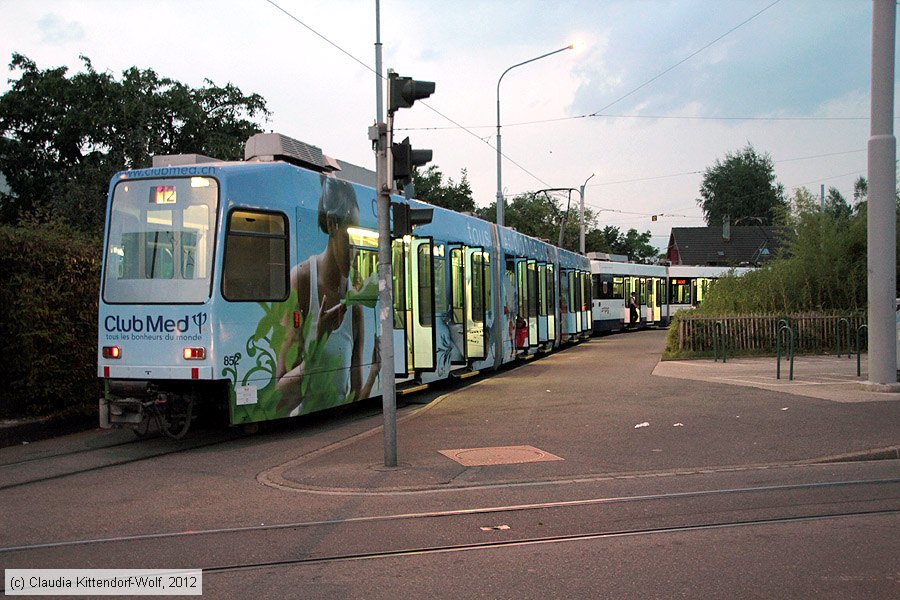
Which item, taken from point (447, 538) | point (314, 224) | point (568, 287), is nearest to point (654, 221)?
point (568, 287)

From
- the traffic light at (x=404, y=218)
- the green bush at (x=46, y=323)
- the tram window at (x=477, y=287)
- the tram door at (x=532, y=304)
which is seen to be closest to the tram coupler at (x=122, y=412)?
the green bush at (x=46, y=323)

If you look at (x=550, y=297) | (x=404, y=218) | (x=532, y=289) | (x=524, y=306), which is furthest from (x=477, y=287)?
(x=404, y=218)

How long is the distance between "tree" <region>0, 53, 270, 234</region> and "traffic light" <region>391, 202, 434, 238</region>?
2572 centimetres

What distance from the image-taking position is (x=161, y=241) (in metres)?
10.3

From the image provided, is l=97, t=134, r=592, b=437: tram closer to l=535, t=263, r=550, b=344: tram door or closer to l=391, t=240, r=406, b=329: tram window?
l=391, t=240, r=406, b=329: tram window

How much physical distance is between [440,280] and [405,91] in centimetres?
709

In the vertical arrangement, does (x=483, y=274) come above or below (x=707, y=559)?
above

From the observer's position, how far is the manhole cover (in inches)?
360

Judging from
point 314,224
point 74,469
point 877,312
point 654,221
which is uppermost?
point 654,221

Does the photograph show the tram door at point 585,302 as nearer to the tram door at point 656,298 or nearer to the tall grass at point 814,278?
the tall grass at point 814,278

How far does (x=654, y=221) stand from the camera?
55.3 meters

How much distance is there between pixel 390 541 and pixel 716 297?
62.0 ft

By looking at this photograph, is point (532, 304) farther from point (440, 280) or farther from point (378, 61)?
point (440, 280)

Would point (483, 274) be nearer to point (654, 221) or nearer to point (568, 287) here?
point (568, 287)
